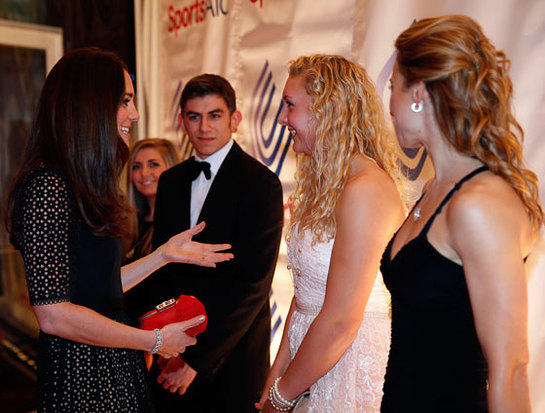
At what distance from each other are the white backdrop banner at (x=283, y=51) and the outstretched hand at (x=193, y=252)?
0.90m

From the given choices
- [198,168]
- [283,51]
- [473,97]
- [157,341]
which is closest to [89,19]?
[283,51]

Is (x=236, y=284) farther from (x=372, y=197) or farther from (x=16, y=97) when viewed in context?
(x=16, y=97)

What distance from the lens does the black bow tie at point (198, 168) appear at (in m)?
2.67

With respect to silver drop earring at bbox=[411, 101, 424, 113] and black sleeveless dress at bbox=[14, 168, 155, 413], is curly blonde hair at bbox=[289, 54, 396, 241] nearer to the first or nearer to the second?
silver drop earring at bbox=[411, 101, 424, 113]

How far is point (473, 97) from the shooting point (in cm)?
109

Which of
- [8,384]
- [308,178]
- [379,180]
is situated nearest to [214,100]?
[308,178]

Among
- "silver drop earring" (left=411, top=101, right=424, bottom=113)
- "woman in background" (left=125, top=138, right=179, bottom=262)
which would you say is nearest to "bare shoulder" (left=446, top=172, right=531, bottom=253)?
"silver drop earring" (left=411, top=101, right=424, bottom=113)

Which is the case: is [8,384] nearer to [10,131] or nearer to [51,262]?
[10,131]

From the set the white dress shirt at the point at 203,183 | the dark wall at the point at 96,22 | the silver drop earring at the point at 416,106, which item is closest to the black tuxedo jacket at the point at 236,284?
the white dress shirt at the point at 203,183

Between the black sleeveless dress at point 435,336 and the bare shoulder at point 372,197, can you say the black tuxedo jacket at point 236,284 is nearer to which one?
the bare shoulder at point 372,197

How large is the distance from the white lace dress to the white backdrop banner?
0.54 metres

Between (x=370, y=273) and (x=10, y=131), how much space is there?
3.79 m

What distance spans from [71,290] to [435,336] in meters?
0.97

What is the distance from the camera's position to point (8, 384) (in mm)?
4176
